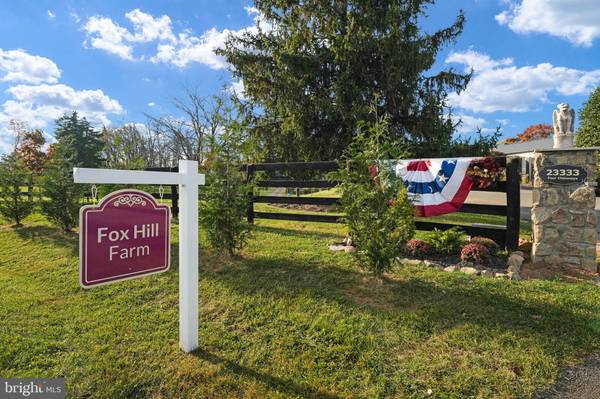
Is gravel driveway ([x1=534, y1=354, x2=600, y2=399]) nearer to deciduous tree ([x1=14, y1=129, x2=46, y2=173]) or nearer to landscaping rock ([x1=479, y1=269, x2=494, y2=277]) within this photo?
landscaping rock ([x1=479, y1=269, x2=494, y2=277])

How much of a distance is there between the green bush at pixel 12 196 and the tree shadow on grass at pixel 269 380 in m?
8.31

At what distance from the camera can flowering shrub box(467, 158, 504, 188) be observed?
16.8 ft

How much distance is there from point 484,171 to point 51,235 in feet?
27.6

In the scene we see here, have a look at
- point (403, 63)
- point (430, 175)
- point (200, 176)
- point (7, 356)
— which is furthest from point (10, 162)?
point (403, 63)

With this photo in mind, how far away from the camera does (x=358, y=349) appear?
109 inches

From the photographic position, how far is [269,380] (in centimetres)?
246

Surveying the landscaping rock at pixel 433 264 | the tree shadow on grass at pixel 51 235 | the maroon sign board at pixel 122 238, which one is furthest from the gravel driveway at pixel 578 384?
the tree shadow on grass at pixel 51 235

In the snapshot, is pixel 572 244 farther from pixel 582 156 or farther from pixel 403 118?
pixel 403 118

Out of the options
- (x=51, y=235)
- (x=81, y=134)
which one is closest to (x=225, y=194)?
(x=51, y=235)

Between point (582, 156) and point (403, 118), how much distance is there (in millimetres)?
6090

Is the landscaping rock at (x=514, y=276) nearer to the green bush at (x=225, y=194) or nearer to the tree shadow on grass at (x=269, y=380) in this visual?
the tree shadow on grass at (x=269, y=380)

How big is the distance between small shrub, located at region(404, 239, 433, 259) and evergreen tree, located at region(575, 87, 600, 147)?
15738 mm

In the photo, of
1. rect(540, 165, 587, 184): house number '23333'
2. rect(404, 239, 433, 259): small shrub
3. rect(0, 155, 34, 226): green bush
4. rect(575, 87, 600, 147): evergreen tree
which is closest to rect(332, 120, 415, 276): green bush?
rect(404, 239, 433, 259): small shrub

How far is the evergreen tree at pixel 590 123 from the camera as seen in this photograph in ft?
51.8
